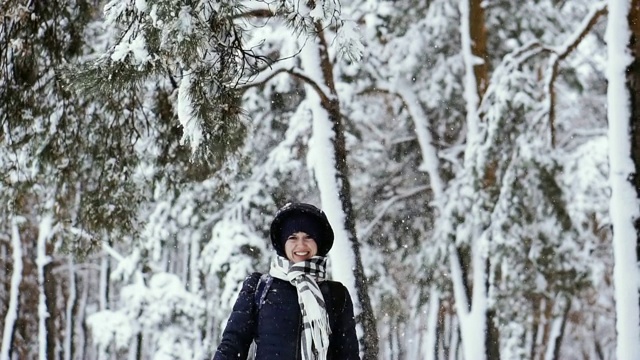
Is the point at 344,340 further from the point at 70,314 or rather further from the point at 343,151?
the point at 70,314

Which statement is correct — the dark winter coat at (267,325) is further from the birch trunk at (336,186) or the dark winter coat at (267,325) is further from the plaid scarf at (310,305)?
the birch trunk at (336,186)

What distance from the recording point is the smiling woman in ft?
13.5

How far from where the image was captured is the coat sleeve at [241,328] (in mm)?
4080

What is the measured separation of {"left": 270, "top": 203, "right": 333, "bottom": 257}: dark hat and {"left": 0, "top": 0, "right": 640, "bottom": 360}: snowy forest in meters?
0.89

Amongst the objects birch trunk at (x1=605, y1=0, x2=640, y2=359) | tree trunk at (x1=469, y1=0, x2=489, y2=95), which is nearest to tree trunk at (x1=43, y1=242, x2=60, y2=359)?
tree trunk at (x1=469, y1=0, x2=489, y2=95)

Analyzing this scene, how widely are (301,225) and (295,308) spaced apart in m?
0.43

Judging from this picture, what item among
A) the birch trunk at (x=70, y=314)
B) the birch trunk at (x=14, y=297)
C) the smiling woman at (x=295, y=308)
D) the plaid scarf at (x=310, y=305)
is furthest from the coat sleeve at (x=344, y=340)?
the birch trunk at (x=70, y=314)

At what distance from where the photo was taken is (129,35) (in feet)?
17.5

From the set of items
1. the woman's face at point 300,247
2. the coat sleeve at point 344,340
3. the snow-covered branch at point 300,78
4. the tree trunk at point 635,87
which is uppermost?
the snow-covered branch at point 300,78

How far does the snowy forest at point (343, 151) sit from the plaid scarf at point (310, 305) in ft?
3.91

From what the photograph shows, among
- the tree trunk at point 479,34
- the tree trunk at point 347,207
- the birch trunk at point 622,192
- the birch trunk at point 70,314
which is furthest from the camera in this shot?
the birch trunk at point 70,314

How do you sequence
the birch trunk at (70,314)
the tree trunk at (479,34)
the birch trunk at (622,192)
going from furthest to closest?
the birch trunk at (70,314) → the tree trunk at (479,34) → the birch trunk at (622,192)

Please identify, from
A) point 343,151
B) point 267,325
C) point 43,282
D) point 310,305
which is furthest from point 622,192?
point 43,282

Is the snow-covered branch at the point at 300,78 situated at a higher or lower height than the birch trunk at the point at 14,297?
lower
